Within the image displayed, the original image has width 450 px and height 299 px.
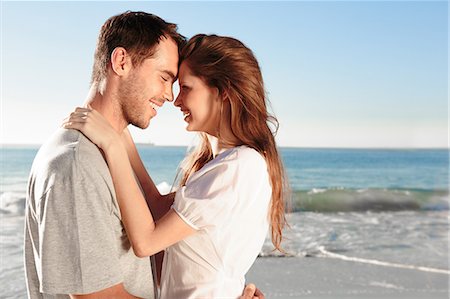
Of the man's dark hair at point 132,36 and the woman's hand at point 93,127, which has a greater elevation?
the man's dark hair at point 132,36

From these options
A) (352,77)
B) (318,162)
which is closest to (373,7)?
(352,77)

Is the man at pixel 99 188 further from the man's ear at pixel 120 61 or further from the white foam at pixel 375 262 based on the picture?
the white foam at pixel 375 262

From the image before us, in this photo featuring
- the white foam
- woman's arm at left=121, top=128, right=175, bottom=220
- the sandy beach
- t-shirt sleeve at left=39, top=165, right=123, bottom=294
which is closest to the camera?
t-shirt sleeve at left=39, top=165, right=123, bottom=294

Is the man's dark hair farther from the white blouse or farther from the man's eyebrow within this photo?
the white blouse

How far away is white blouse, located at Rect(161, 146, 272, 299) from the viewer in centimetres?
193

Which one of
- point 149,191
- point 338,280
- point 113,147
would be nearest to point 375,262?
point 338,280

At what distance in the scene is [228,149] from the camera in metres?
2.07

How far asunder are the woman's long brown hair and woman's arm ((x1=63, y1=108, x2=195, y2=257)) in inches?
15.2

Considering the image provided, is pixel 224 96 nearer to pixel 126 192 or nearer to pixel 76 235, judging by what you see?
pixel 126 192

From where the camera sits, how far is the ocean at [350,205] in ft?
25.5

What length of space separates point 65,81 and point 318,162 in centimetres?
961

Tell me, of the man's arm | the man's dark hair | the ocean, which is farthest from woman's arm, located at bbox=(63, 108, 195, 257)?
the ocean

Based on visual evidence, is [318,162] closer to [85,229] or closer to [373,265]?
[373,265]

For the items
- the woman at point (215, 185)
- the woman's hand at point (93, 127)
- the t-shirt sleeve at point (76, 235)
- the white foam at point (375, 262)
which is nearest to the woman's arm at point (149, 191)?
the woman at point (215, 185)
